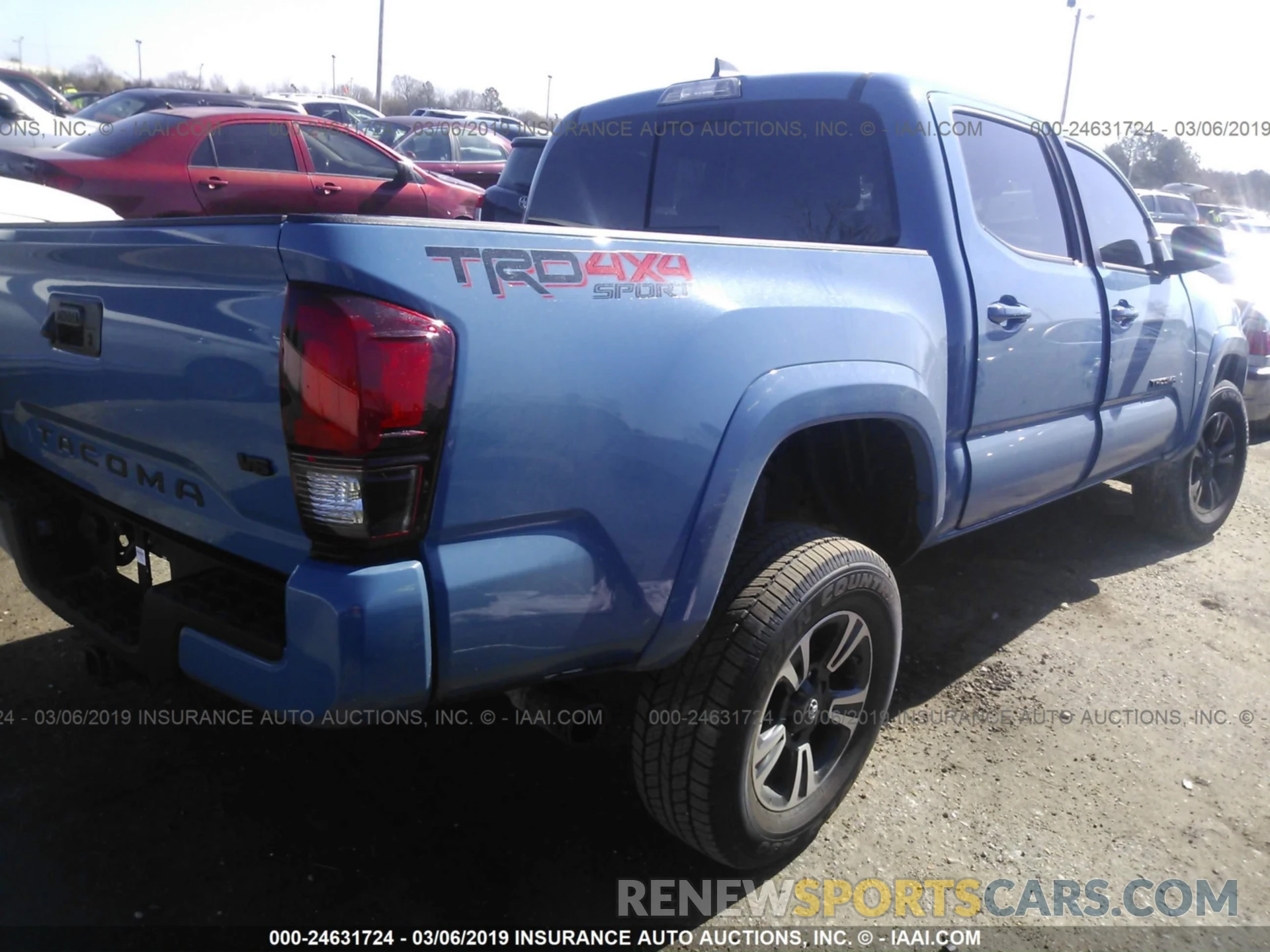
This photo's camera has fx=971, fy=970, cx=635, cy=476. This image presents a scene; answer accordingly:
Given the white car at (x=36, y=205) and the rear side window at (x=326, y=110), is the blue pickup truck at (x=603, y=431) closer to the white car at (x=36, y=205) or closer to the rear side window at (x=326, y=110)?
the white car at (x=36, y=205)

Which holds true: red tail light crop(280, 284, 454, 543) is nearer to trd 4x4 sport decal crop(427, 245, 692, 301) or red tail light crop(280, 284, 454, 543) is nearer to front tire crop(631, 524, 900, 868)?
trd 4x4 sport decal crop(427, 245, 692, 301)

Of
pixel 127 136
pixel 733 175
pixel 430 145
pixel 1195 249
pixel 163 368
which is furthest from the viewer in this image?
pixel 430 145

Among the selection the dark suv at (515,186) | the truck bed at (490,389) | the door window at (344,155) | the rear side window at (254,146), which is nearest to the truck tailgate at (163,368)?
the truck bed at (490,389)

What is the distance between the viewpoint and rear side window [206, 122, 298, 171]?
8031 mm

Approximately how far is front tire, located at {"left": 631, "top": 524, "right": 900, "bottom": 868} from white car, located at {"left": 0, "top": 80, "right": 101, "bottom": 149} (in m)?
8.37

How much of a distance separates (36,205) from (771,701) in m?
4.01

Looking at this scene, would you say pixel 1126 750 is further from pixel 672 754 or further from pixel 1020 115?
pixel 1020 115

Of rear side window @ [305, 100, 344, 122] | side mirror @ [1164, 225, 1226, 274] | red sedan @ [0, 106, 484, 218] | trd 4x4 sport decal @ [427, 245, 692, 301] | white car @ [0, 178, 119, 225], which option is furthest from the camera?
rear side window @ [305, 100, 344, 122]

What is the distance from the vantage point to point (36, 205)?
4.35 meters

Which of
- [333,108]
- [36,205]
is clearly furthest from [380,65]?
[36,205]

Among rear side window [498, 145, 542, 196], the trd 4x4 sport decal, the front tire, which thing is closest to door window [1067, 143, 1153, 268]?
the front tire

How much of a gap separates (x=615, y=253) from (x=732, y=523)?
0.61 metres

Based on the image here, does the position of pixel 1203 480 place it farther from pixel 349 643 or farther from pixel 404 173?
pixel 404 173

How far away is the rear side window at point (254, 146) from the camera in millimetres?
8031
